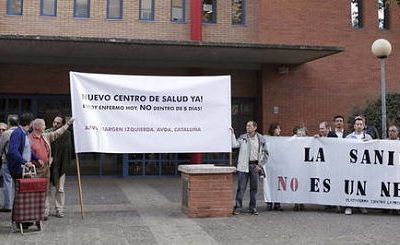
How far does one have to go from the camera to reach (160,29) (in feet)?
62.1

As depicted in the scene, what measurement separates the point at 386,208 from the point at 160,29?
11.2 meters

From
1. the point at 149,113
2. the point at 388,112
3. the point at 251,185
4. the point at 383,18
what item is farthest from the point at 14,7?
the point at 383,18

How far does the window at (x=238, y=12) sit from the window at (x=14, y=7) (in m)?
7.57

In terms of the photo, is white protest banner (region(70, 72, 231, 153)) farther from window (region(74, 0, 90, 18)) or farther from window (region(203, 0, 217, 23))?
window (region(203, 0, 217, 23))

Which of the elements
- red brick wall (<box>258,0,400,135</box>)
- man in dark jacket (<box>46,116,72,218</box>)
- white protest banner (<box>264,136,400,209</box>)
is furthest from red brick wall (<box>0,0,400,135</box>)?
man in dark jacket (<box>46,116,72,218</box>)

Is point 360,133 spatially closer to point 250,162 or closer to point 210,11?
point 250,162

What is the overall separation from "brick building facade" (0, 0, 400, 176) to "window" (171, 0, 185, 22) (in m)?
0.11

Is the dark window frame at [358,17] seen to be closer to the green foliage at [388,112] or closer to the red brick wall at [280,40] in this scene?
the red brick wall at [280,40]

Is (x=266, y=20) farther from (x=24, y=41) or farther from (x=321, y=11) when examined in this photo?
(x=24, y=41)

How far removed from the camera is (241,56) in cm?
1769

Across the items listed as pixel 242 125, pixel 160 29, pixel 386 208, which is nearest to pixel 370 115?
pixel 242 125

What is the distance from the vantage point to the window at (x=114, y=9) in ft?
61.2

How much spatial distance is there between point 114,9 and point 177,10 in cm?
226

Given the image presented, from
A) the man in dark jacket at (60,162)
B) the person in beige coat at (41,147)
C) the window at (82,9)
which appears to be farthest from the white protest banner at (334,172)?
the window at (82,9)
